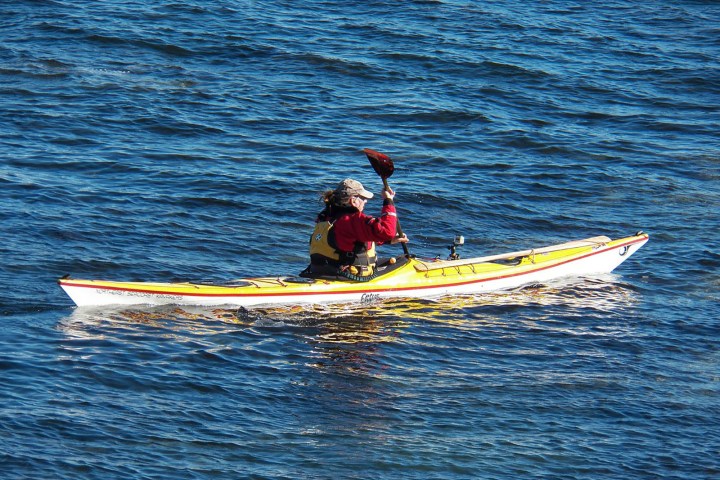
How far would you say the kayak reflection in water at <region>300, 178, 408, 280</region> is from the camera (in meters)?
10.2

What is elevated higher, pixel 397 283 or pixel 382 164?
pixel 382 164

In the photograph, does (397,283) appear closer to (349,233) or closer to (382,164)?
(349,233)

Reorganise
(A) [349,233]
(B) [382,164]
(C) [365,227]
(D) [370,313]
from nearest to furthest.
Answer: (C) [365,227] → (A) [349,233] → (D) [370,313] → (B) [382,164]

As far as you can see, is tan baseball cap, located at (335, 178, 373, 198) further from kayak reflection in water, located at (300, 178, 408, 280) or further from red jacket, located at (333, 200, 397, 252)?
red jacket, located at (333, 200, 397, 252)

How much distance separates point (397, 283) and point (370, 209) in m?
3.63

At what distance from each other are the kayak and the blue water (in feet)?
0.58

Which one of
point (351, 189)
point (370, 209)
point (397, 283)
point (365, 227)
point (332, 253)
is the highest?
point (351, 189)

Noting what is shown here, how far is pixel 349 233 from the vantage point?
1039 centimetres

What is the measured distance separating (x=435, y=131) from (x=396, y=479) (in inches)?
424

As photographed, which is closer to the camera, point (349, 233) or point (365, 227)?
point (365, 227)

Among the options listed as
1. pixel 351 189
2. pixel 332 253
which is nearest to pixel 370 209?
pixel 332 253

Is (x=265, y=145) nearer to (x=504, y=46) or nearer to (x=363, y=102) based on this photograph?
(x=363, y=102)

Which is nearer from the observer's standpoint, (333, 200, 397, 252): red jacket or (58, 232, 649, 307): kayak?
(58, 232, 649, 307): kayak

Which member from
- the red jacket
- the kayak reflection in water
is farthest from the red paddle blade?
the red jacket
